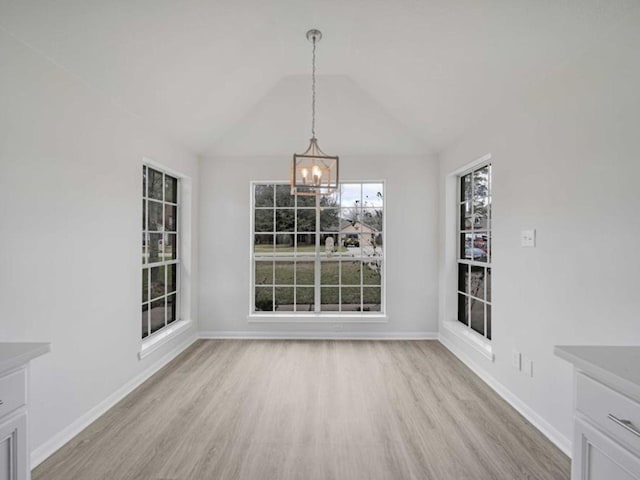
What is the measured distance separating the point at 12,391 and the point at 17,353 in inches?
5.4

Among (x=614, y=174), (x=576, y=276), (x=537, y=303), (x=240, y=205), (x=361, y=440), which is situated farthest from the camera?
(x=240, y=205)

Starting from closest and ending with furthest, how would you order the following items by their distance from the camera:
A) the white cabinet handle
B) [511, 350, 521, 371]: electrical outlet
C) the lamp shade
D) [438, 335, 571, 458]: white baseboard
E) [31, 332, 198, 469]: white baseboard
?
the white cabinet handle, [31, 332, 198, 469]: white baseboard, [438, 335, 571, 458]: white baseboard, the lamp shade, [511, 350, 521, 371]: electrical outlet

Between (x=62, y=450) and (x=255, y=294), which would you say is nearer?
(x=62, y=450)

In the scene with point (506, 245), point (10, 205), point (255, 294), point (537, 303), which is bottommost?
A: point (255, 294)

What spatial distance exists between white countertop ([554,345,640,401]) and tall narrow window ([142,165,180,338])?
11.8 ft

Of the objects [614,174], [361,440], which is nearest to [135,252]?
[361,440]

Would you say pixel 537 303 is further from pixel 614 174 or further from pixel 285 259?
pixel 285 259

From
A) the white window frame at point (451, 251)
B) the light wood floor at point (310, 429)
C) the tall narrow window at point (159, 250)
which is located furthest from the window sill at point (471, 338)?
the tall narrow window at point (159, 250)

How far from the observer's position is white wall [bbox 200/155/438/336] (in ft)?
15.1

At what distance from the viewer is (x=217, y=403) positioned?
2848mm

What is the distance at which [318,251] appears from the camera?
15.7ft

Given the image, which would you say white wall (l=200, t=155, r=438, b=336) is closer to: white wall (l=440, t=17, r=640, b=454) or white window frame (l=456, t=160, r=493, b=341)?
white window frame (l=456, t=160, r=493, b=341)

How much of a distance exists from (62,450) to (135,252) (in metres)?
1.59

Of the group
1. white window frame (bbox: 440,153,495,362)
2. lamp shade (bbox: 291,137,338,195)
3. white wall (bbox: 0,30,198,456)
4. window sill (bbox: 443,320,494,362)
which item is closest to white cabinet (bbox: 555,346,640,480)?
lamp shade (bbox: 291,137,338,195)
